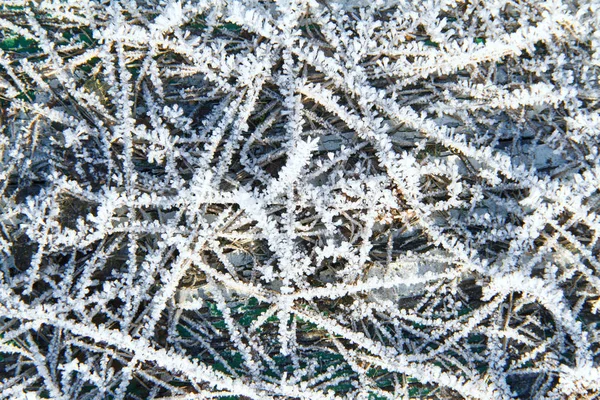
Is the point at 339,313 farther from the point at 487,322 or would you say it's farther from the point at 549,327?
the point at 549,327

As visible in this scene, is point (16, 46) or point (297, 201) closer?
point (297, 201)

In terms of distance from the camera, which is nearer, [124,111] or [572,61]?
[124,111]

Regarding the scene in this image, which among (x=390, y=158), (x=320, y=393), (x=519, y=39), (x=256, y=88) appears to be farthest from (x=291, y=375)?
(x=519, y=39)

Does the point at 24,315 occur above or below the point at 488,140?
below

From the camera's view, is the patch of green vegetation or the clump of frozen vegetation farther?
the patch of green vegetation

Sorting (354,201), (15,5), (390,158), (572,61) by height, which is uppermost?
(572,61)

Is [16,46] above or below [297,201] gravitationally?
above

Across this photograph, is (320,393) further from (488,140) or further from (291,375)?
(488,140)

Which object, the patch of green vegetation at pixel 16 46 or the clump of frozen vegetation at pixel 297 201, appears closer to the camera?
the clump of frozen vegetation at pixel 297 201
